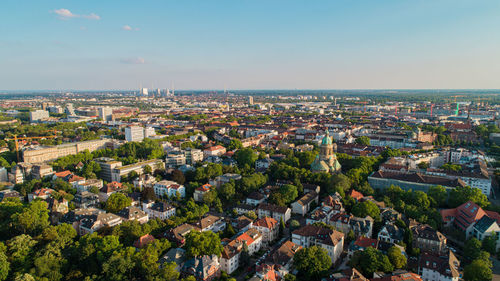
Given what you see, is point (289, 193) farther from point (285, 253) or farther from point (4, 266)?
point (4, 266)

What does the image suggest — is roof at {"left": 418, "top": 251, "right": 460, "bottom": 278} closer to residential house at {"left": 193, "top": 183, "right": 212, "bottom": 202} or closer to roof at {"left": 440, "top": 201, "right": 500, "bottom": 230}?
roof at {"left": 440, "top": 201, "right": 500, "bottom": 230}

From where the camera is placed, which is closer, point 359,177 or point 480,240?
point 480,240

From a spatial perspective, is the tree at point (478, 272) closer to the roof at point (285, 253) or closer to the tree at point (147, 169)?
the roof at point (285, 253)

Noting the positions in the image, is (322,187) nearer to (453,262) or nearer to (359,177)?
(359,177)

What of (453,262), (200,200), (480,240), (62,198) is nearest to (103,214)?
(62,198)

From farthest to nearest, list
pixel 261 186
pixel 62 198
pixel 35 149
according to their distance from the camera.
A: pixel 35 149
pixel 261 186
pixel 62 198

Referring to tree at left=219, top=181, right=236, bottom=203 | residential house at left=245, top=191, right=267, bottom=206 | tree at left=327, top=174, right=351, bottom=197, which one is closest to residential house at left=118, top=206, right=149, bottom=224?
tree at left=219, top=181, right=236, bottom=203

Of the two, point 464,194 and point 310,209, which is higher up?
point 464,194
